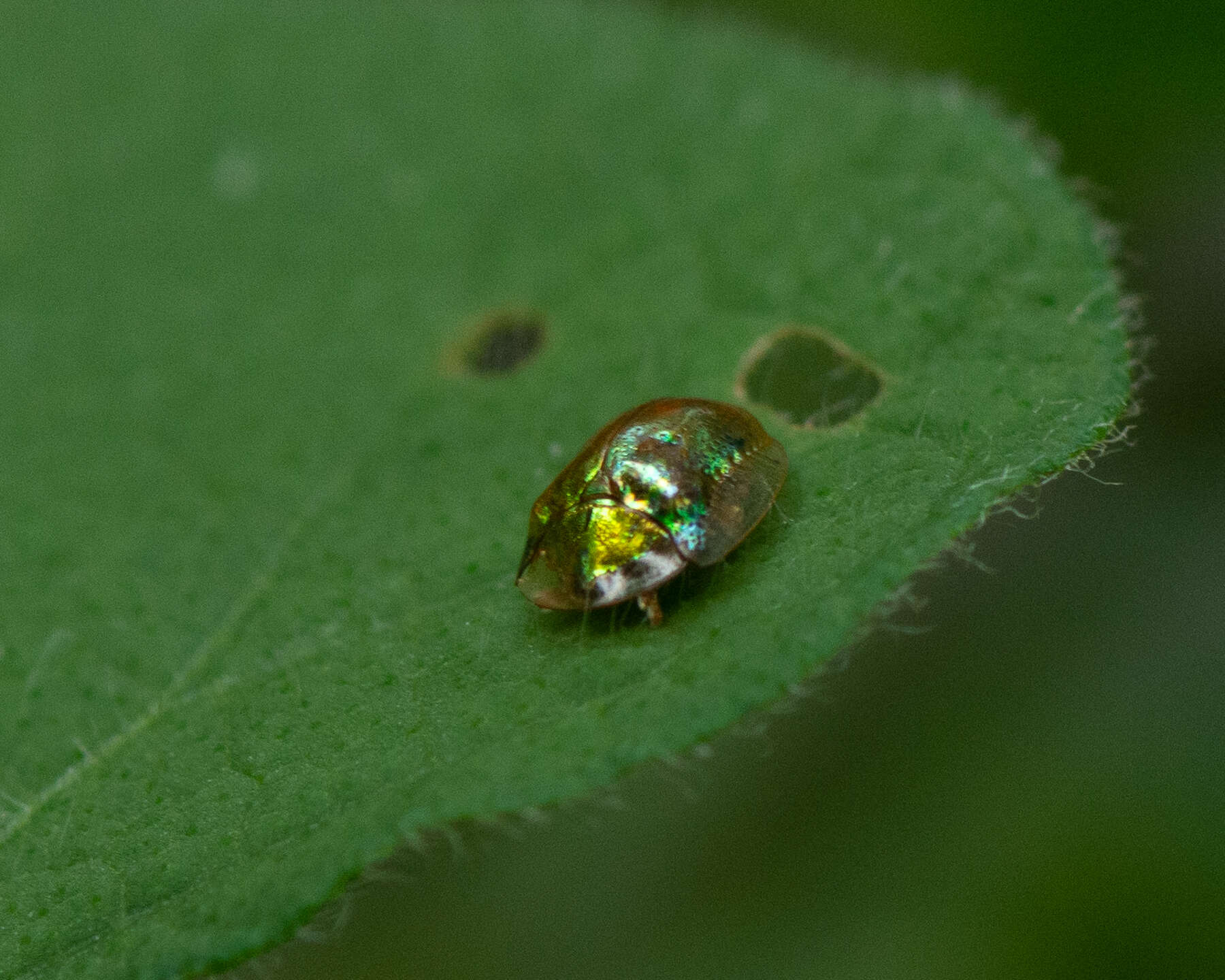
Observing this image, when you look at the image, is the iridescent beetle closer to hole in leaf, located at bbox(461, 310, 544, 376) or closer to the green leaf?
the green leaf

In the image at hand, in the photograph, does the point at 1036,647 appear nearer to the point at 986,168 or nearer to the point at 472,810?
the point at 986,168

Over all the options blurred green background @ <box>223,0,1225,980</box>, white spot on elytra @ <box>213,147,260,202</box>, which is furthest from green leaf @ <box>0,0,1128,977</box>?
blurred green background @ <box>223,0,1225,980</box>

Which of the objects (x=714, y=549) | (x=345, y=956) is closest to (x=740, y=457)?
(x=714, y=549)

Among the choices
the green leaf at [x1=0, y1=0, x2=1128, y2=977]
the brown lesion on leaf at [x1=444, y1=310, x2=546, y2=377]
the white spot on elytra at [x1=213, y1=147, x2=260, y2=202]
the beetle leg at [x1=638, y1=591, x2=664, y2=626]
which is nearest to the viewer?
the green leaf at [x1=0, y1=0, x2=1128, y2=977]

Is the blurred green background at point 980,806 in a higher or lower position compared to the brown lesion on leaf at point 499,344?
lower

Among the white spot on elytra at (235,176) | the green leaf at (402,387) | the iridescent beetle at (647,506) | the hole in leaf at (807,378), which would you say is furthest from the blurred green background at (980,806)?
the white spot on elytra at (235,176)

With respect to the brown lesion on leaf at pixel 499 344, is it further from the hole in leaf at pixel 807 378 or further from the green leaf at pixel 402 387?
the hole in leaf at pixel 807 378

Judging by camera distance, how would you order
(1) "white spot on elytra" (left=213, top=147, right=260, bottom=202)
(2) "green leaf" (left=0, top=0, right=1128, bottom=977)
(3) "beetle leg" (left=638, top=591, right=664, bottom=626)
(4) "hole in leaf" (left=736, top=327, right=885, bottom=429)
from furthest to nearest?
(1) "white spot on elytra" (left=213, top=147, right=260, bottom=202)
(4) "hole in leaf" (left=736, top=327, right=885, bottom=429)
(3) "beetle leg" (left=638, top=591, right=664, bottom=626)
(2) "green leaf" (left=0, top=0, right=1128, bottom=977)
